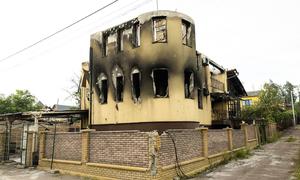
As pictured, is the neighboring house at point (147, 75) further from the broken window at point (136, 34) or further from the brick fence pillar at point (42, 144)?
the brick fence pillar at point (42, 144)

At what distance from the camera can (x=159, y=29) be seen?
1567cm

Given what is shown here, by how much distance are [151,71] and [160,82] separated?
0.84m

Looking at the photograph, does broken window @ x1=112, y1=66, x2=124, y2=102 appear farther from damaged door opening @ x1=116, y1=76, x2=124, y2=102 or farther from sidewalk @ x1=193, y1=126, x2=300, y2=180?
sidewalk @ x1=193, y1=126, x2=300, y2=180

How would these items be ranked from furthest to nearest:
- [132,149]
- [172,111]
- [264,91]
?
1. [264,91]
2. [172,111]
3. [132,149]

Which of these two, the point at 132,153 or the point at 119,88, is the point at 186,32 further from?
the point at 132,153

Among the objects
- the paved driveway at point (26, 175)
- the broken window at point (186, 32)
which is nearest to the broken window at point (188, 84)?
the broken window at point (186, 32)

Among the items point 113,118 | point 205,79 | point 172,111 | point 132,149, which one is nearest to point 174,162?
point 132,149

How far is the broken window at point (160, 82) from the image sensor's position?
1517cm

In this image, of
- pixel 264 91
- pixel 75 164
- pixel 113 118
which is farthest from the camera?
pixel 264 91

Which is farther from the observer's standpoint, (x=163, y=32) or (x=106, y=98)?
(x=106, y=98)

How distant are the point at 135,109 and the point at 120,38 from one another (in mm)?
5069

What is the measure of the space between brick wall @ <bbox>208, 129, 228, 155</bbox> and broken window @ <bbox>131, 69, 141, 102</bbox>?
4.70 meters

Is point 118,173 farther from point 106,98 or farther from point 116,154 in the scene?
point 106,98

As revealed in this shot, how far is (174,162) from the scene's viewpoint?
11.1m
